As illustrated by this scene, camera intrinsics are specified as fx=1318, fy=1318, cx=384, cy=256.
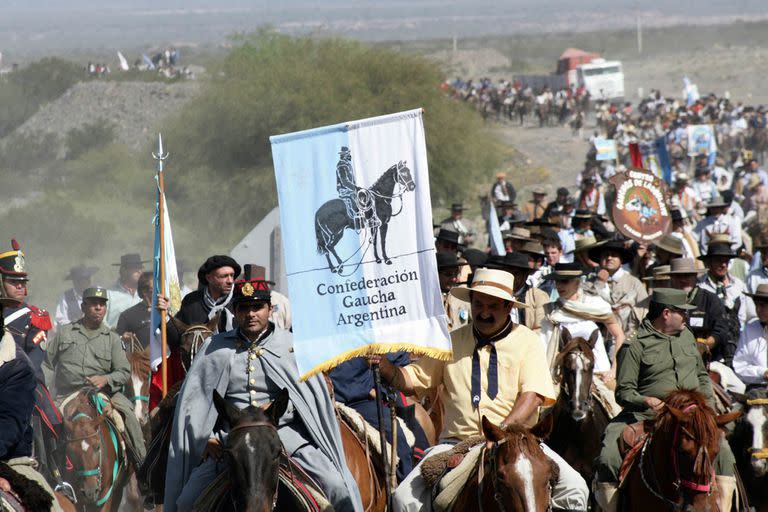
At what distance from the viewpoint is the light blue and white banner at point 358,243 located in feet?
26.2

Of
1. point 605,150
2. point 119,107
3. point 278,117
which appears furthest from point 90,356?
point 119,107

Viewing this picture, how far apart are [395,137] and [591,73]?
8894 cm

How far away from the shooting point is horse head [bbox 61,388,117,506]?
11984 millimetres

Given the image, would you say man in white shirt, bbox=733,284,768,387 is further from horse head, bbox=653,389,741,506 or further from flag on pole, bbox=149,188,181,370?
flag on pole, bbox=149,188,181,370

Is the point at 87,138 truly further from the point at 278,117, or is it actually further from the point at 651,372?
the point at 651,372

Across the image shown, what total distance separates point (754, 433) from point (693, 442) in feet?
8.25

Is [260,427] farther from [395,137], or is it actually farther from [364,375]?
[364,375]

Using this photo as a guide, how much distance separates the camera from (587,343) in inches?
407

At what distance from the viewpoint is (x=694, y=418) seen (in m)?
8.02

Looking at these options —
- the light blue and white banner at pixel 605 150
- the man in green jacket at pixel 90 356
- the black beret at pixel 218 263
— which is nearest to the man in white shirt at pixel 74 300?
the man in green jacket at pixel 90 356

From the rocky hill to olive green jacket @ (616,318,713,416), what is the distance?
39303 mm

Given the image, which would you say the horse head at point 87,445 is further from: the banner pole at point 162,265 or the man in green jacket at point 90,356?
the banner pole at point 162,265

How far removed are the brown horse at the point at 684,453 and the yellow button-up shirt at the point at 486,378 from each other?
752mm

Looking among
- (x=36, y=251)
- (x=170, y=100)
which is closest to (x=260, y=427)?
(x=36, y=251)
